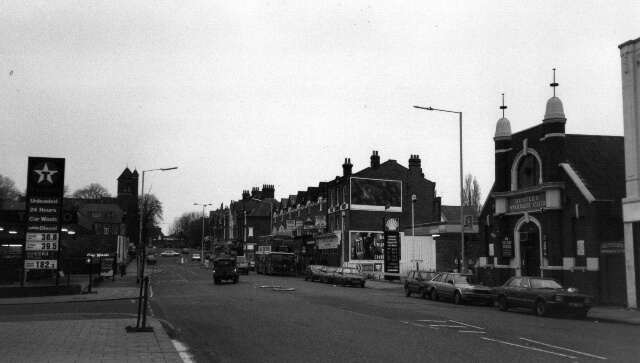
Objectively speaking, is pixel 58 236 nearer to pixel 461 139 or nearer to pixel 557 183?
pixel 461 139

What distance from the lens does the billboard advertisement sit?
59.7 metres

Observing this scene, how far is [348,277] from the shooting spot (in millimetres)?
43938

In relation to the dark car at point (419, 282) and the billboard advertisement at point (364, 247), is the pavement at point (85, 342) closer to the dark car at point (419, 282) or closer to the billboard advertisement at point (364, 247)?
the dark car at point (419, 282)

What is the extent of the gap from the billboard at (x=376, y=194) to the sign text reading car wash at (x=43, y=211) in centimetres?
3461

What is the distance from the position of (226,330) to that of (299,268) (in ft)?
154

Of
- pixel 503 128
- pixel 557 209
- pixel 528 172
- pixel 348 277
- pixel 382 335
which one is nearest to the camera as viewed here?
pixel 382 335

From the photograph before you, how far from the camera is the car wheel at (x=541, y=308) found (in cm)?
2203

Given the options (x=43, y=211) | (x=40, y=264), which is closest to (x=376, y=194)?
(x=43, y=211)

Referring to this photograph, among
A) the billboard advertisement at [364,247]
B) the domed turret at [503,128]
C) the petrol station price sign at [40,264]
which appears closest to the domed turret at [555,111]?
the domed turret at [503,128]

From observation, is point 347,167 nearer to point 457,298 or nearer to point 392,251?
point 392,251

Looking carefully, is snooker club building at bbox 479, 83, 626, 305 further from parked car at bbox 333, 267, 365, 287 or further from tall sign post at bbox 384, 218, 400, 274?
tall sign post at bbox 384, 218, 400, 274

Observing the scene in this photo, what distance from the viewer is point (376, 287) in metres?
42.2

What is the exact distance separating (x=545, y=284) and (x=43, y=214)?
23002 mm

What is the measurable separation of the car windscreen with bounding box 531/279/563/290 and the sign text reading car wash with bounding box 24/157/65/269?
71.3ft
